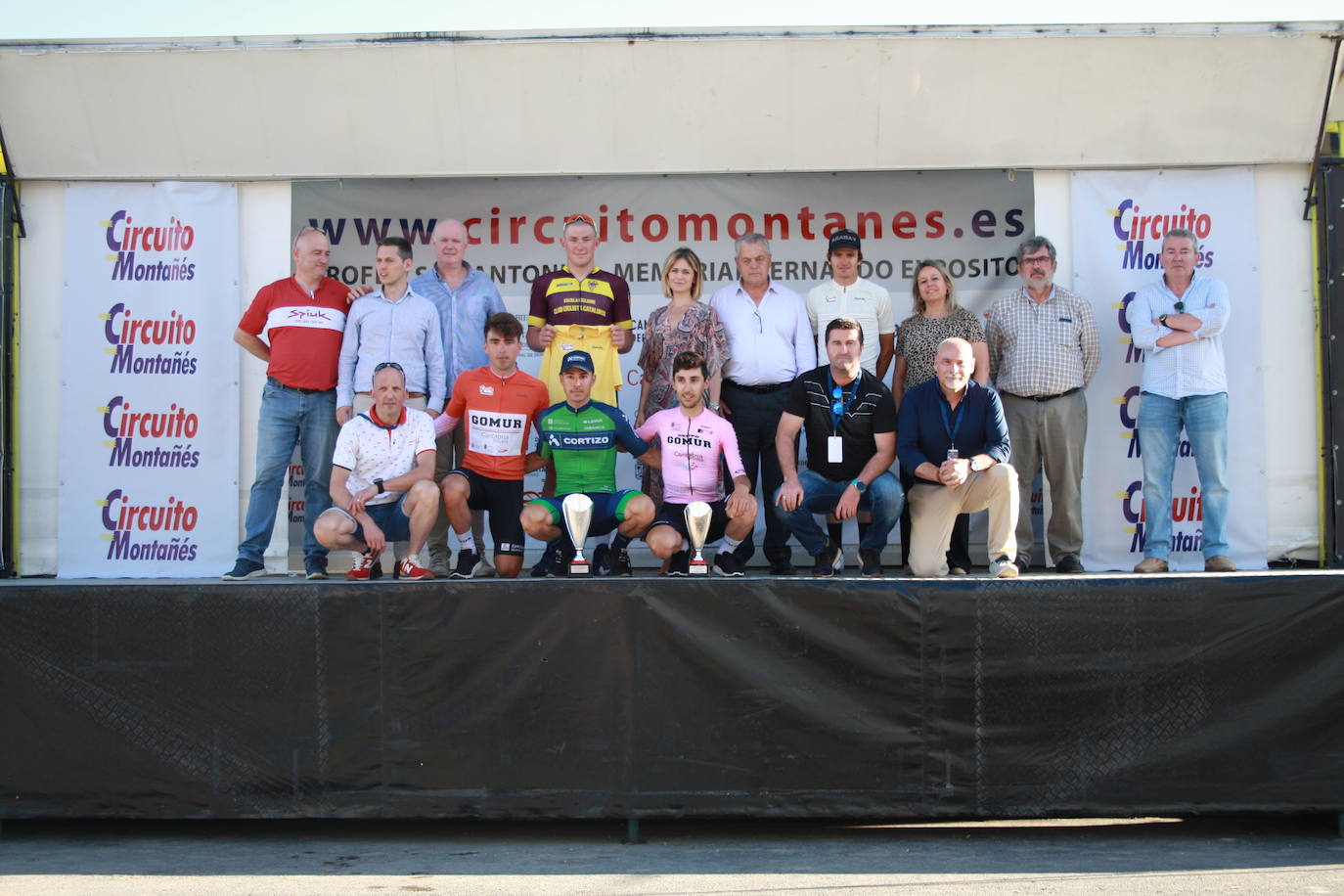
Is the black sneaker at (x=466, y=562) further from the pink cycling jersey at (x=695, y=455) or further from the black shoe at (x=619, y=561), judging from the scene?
the pink cycling jersey at (x=695, y=455)

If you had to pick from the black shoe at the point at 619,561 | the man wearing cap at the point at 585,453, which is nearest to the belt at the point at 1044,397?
the man wearing cap at the point at 585,453

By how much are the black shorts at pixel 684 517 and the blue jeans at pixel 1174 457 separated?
218 centimetres

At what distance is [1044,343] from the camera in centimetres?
621

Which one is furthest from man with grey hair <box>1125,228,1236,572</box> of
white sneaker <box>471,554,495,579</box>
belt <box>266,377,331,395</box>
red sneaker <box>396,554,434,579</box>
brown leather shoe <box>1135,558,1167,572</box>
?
belt <box>266,377,331,395</box>

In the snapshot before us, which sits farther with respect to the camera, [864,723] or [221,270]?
[221,270]

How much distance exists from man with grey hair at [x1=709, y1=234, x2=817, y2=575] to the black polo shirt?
0.81 ft

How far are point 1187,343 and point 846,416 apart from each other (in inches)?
72.1

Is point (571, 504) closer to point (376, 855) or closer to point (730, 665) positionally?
point (730, 665)

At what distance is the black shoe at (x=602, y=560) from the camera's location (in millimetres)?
5725

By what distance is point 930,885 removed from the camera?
374 cm

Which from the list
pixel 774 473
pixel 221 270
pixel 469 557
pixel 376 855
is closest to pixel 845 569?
pixel 774 473

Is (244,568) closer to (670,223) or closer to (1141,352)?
(670,223)

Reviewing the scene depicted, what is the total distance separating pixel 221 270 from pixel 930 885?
5.23 metres

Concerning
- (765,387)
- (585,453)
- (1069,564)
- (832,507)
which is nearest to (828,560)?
(832,507)
